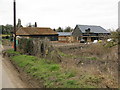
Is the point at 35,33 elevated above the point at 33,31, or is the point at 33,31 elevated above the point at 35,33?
the point at 33,31

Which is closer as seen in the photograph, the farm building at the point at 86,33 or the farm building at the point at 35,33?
the farm building at the point at 35,33

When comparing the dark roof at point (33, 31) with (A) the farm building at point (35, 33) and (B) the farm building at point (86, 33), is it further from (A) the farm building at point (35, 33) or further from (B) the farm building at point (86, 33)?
(B) the farm building at point (86, 33)

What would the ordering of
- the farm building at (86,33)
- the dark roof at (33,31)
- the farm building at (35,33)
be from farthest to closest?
1. the farm building at (86,33)
2. the dark roof at (33,31)
3. the farm building at (35,33)

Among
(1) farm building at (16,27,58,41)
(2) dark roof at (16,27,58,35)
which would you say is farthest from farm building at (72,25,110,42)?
(2) dark roof at (16,27,58,35)

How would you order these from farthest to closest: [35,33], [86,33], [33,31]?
[86,33], [33,31], [35,33]

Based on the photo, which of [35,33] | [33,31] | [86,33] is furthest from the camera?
[86,33]

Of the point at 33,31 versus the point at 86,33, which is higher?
the point at 33,31

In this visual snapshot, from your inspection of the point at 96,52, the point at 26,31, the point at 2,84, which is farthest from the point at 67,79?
the point at 26,31

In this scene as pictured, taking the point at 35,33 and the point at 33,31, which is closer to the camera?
the point at 35,33

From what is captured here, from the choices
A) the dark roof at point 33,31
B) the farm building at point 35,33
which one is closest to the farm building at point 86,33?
the farm building at point 35,33

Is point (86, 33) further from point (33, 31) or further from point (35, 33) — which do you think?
point (33, 31)

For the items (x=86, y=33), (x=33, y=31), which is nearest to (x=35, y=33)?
(x=33, y=31)

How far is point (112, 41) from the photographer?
10.7 m

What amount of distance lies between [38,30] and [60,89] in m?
45.0
